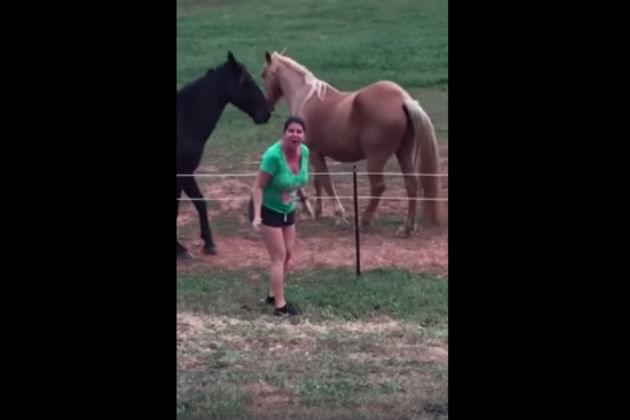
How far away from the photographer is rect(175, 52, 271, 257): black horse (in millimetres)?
4910

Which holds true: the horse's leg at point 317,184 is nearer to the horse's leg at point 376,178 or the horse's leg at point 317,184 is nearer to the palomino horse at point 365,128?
the palomino horse at point 365,128

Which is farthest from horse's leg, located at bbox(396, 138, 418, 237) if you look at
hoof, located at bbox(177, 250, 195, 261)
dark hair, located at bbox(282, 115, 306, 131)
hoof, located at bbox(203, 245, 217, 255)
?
hoof, located at bbox(177, 250, 195, 261)

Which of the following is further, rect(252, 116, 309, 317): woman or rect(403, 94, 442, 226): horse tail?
rect(403, 94, 442, 226): horse tail

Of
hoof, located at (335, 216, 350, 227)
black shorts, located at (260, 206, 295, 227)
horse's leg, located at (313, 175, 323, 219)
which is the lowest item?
hoof, located at (335, 216, 350, 227)

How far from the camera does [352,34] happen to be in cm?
483

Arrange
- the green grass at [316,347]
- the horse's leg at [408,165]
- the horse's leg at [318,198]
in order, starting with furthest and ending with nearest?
the horse's leg at [408,165] < the horse's leg at [318,198] < the green grass at [316,347]

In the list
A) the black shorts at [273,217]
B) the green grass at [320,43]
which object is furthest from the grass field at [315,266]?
the black shorts at [273,217]

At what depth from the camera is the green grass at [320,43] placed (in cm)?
475

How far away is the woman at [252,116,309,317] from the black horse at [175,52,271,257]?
0.27 metres

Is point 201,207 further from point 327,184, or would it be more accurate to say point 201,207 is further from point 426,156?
point 426,156

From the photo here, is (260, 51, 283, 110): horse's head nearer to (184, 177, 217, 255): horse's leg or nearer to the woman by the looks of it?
the woman

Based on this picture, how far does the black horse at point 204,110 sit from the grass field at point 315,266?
0.04 meters
